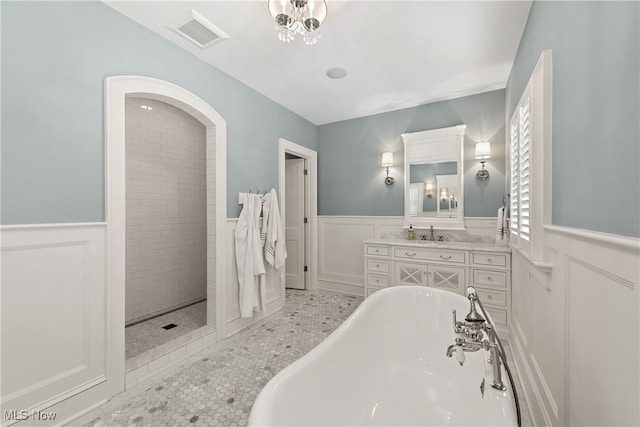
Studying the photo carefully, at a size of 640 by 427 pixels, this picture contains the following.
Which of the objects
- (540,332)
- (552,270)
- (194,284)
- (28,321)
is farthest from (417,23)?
(194,284)

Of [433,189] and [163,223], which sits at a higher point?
[433,189]

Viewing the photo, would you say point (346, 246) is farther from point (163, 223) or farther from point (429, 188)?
point (163, 223)

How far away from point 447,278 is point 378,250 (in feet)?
2.80

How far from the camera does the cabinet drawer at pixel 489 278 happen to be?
265 cm

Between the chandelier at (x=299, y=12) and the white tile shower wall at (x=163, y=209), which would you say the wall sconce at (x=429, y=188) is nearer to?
the chandelier at (x=299, y=12)

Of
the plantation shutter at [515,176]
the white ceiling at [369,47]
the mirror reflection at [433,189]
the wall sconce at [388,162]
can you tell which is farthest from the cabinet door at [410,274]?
the white ceiling at [369,47]

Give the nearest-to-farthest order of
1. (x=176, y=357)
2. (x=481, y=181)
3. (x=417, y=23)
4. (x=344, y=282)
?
(x=417, y=23) → (x=176, y=357) → (x=481, y=181) → (x=344, y=282)

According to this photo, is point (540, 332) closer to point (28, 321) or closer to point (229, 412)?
point (229, 412)

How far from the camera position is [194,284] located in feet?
11.8

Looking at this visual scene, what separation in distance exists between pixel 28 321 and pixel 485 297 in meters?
3.66

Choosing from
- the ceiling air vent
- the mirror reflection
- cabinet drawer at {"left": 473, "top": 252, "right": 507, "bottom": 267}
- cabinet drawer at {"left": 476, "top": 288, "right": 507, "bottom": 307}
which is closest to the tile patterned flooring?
cabinet drawer at {"left": 476, "top": 288, "right": 507, "bottom": 307}

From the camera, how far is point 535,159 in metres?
1.56
